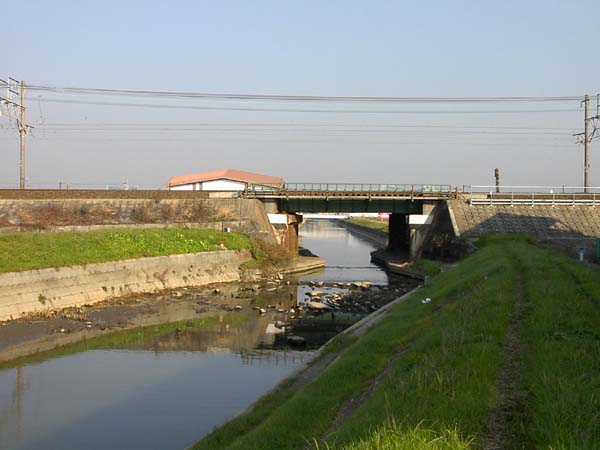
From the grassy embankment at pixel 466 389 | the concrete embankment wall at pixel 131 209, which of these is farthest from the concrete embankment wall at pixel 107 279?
the grassy embankment at pixel 466 389

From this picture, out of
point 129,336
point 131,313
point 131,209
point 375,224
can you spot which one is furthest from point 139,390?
point 375,224

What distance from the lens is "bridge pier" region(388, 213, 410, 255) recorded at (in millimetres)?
68188

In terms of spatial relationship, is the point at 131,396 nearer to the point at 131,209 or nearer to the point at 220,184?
the point at 131,209

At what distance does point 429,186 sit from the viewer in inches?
2387

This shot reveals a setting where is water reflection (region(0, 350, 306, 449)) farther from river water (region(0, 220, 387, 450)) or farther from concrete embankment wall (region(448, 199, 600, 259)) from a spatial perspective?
concrete embankment wall (region(448, 199, 600, 259))

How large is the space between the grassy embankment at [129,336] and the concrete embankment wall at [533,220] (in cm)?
2773

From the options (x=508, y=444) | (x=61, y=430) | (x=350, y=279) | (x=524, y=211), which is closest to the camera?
(x=508, y=444)

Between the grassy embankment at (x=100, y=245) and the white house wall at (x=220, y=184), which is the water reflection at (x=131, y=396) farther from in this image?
the white house wall at (x=220, y=184)

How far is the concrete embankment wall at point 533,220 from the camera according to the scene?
176ft

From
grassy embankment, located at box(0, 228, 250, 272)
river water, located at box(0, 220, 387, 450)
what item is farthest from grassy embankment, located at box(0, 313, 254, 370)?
grassy embankment, located at box(0, 228, 250, 272)

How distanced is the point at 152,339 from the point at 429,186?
39.5 meters

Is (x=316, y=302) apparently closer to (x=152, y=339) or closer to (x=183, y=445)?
(x=152, y=339)

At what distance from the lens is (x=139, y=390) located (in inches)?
760

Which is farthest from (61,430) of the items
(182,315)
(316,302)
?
(316,302)
